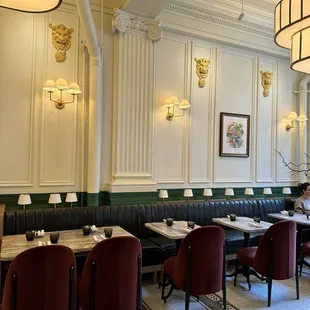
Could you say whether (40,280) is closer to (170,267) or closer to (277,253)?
(170,267)

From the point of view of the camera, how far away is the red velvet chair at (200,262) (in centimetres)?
285

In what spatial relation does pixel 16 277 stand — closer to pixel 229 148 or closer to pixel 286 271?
pixel 286 271

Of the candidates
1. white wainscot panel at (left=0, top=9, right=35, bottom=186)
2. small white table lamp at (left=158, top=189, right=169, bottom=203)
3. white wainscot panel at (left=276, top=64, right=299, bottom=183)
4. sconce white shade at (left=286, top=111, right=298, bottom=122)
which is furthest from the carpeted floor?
sconce white shade at (left=286, top=111, right=298, bottom=122)

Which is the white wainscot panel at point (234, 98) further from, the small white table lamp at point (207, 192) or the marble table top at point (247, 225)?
the marble table top at point (247, 225)

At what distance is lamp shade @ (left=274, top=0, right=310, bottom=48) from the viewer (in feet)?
Result: 6.13

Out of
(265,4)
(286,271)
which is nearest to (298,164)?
(265,4)

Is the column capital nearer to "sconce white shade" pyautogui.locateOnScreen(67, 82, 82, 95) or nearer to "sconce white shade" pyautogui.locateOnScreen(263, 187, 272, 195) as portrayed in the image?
"sconce white shade" pyautogui.locateOnScreen(67, 82, 82, 95)

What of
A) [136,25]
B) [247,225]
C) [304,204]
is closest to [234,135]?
[304,204]

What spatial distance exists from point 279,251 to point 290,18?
7.98 ft

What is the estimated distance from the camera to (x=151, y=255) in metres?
3.83

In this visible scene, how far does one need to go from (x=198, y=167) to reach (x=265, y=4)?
333cm

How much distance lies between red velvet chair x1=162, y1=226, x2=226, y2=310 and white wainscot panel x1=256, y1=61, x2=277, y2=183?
3.62 metres

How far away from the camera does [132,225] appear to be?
433 centimetres

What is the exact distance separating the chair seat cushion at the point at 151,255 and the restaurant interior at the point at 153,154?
0.01 metres
